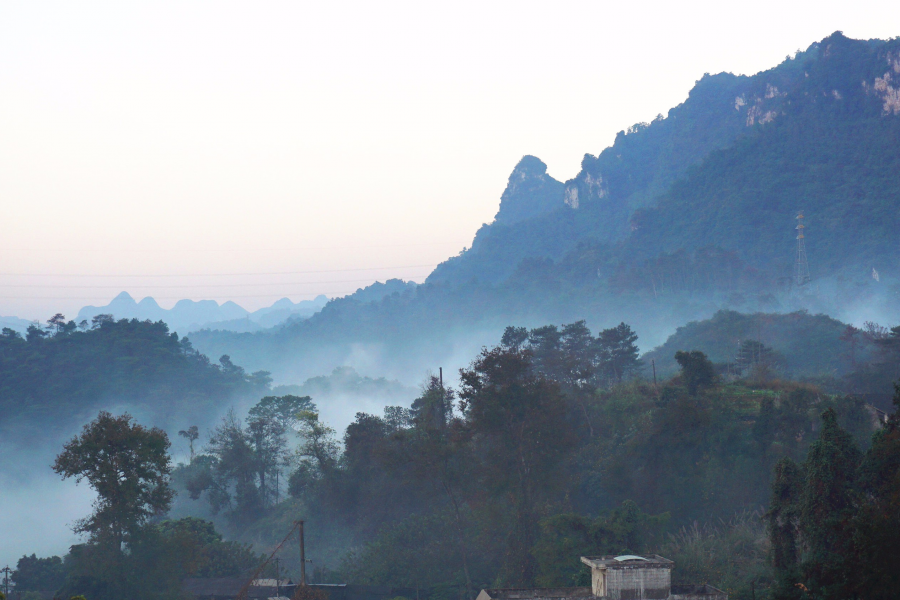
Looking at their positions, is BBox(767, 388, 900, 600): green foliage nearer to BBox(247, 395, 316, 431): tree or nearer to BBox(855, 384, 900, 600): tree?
BBox(855, 384, 900, 600): tree

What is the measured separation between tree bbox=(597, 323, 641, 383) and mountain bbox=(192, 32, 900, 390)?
43.7 m

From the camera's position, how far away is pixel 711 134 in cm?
18588

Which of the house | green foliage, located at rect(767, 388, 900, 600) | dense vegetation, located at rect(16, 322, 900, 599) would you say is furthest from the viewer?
dense vegetation, located at rect(16, 322, 900, 599)

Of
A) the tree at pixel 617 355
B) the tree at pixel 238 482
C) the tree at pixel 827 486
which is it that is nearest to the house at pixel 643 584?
the tree at pixel 827 486

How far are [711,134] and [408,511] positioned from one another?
171m

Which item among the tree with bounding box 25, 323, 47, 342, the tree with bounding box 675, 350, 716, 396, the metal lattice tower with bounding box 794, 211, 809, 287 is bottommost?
the tree with bounding box 675, 350, 716, 396

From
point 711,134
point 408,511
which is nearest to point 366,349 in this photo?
point 711,134

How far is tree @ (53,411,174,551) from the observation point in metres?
26.9

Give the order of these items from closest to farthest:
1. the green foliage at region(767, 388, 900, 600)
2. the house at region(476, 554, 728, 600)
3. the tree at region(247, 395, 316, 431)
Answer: the green foliage at region(767, 388, 900, 600) → the house at region(476, 554, 728, 600) → the tree at region(247, 395, 316, 431)

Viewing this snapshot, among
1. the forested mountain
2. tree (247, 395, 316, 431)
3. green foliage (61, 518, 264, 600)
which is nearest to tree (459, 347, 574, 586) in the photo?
green foliage (61, 518, 264, 600)

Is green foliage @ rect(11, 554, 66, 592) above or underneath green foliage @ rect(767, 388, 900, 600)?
underneath

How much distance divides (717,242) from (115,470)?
393 feet

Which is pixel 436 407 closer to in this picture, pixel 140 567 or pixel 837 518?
pixel 140 567

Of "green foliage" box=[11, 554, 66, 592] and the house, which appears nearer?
the house
